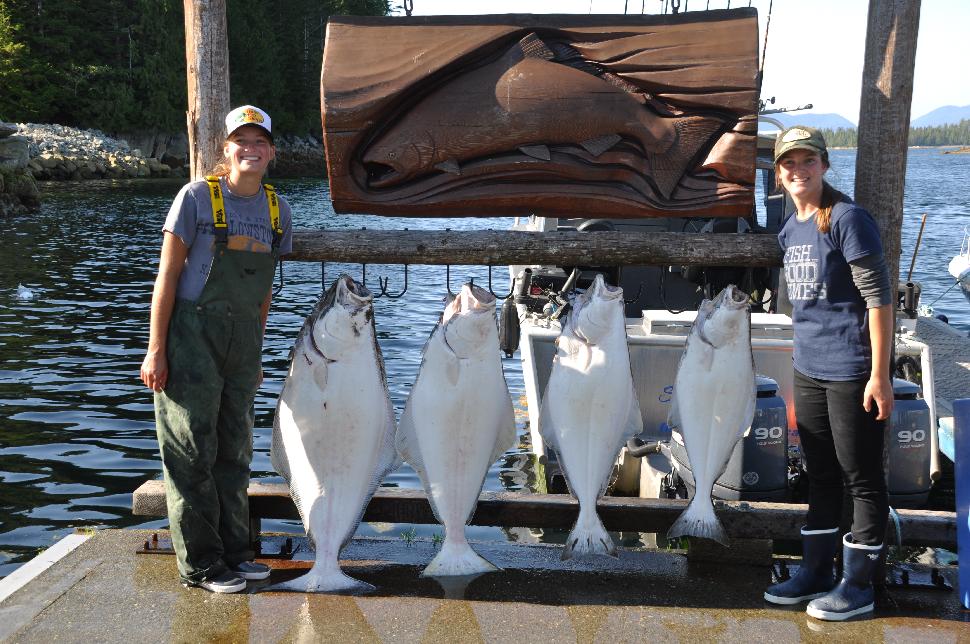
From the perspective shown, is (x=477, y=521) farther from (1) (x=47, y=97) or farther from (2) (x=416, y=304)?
(1) (x=47, y=97)

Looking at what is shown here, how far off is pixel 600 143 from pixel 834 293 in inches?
43.8

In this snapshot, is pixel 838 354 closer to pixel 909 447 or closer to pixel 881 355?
pixel 881 355

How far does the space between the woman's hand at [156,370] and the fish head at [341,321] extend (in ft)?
1.68

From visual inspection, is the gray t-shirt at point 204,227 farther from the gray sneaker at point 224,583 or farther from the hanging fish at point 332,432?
the gray sneaker at point 224,583

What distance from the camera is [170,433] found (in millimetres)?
3555

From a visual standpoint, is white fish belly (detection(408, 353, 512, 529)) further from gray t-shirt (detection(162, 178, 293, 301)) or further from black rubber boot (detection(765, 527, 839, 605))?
black rubber boot (detection(765, 527, 839, 605))

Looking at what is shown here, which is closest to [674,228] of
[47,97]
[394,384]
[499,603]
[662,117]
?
[394,384]

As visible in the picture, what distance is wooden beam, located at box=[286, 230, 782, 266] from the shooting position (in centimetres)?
382

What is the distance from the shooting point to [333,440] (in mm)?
3645

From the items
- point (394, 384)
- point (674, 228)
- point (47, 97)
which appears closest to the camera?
point (674, 228)

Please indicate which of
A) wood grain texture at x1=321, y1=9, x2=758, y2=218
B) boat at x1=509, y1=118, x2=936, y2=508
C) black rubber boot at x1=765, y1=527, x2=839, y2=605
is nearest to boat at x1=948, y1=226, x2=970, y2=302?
boat at x1=509, y1=118, x2=936, y2=508

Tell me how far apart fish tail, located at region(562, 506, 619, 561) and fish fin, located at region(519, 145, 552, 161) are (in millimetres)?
1490

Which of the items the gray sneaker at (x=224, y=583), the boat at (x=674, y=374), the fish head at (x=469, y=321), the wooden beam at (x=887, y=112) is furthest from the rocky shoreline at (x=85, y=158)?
the wooden beam at (x=887, y=112)

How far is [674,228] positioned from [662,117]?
5191mm
